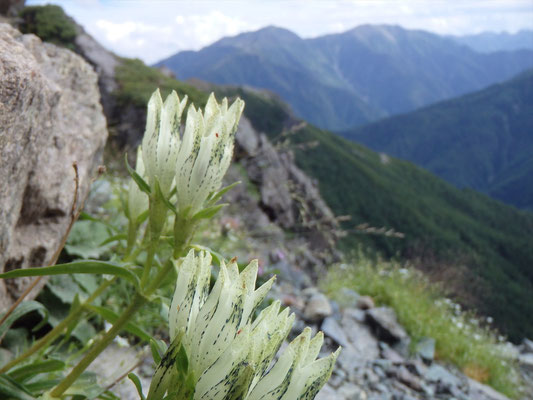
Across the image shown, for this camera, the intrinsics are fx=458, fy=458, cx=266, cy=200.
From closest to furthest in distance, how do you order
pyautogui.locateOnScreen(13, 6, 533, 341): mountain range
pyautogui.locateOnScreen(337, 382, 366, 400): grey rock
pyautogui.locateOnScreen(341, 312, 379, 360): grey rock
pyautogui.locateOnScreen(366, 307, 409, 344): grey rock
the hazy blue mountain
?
pyautogui.locateOnScreen(337, 382, 366, 400): grey rock, pyautogui.locateOnScreen(341, 312, 379, 360): grey rock, pyautogui.locateOnScreen(366, 307, 409, 344): grey rock, pyautogui.locateOnScreen(13, 6, 533, 341): mountain range, the hazy blue mountain

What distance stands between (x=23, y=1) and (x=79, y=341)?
2230 centimetres

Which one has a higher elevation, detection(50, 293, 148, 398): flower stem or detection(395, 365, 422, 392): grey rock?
detection(50, 293, 148, 398): flower stem

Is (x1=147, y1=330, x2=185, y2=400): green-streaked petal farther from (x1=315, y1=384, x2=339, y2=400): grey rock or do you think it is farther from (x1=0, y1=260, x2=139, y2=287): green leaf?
(x1=315, y1=384, x2=339, y2=400): grey rock

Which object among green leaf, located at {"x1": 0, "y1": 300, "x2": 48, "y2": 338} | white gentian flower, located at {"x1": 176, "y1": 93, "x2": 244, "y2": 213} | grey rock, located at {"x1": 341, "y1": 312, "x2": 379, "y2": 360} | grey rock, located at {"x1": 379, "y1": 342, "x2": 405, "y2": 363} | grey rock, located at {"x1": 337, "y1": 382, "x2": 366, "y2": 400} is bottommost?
grey rock, located at {"x1": 379, "y1": 342, "x2": 405, "y2": 363}

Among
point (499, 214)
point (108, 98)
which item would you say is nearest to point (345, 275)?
point (108, 98)

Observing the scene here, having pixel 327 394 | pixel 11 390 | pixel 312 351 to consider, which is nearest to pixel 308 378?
pixel 312 351

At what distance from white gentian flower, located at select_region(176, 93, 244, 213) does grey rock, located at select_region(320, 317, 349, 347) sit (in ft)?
14.4

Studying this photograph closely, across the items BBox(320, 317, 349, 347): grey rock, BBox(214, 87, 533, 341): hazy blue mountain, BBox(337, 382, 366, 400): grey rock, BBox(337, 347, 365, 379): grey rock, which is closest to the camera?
BBox(337, 382, 366, 400): grey rock

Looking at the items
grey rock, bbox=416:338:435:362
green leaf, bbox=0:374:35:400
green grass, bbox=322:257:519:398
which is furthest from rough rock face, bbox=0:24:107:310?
green grass, bbox=322:257:519:398

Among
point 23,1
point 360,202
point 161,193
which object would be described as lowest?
point 360,202

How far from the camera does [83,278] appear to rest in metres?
2.92

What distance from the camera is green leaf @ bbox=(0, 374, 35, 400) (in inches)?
53.1

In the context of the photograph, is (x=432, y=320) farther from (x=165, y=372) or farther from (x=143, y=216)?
(x=165, y=372)

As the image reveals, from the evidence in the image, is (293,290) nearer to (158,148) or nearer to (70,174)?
(70,174)
